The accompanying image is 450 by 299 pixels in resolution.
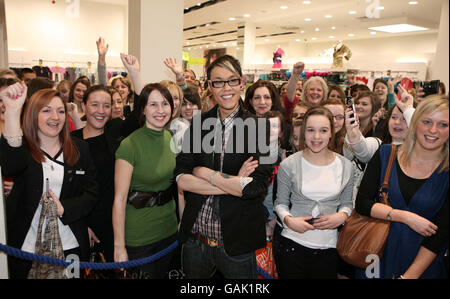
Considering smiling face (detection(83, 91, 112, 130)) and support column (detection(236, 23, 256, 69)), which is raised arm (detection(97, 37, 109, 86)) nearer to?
smiling face (detection(83, 91, 112, 130))

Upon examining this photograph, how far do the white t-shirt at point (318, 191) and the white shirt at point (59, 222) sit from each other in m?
1.37

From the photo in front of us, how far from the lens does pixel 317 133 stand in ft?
7.04

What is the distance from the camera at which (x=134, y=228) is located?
87.2 inches

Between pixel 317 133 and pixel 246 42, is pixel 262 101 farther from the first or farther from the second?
pixel 246 42

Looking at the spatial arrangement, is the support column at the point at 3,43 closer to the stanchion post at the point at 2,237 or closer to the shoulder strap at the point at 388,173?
the stanchion post at the point at 2,237

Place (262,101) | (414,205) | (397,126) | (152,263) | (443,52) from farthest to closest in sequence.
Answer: (262,101) < (397,126) < (152,263) < (414,205) < (443,52)

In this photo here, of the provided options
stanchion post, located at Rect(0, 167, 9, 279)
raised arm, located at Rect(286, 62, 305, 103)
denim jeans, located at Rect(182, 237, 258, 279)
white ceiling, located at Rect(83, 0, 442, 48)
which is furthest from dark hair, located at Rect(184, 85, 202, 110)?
white ceiling, located at Rect(83, 0, 442, 48)

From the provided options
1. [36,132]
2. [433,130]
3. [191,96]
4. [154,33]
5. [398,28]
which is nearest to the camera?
[433,130]

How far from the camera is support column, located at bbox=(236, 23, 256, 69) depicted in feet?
45.8

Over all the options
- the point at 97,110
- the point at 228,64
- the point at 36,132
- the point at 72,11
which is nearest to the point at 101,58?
the point at 72,11

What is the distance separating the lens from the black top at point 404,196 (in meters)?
1.55

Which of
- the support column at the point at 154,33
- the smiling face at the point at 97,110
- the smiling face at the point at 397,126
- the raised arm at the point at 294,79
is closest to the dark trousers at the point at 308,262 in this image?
the smiling face at the point at 397,126

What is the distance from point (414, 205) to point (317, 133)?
0.69 m

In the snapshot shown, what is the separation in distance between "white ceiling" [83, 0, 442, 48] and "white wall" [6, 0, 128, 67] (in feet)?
1.89
